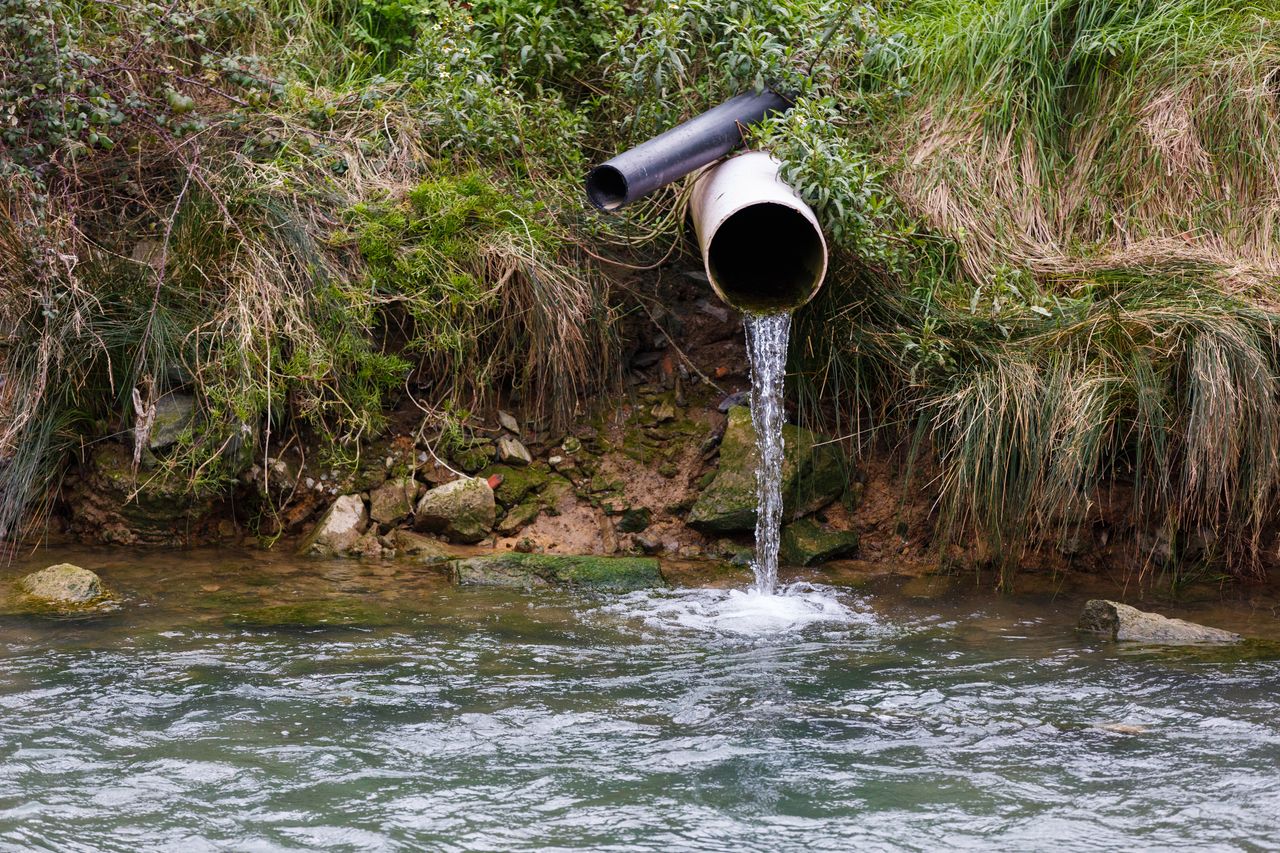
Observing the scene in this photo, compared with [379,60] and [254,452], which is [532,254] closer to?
[254,452]

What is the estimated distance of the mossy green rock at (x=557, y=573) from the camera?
5098 millimetres

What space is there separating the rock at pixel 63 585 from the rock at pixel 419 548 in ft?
3.94

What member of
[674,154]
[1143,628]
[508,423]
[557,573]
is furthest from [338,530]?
[1143,628]

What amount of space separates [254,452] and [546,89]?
2.34m

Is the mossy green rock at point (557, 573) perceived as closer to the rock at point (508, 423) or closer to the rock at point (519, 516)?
the rock at point (519, 516)

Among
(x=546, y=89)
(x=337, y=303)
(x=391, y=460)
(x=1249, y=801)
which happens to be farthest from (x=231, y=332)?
(x=1249, y=801)

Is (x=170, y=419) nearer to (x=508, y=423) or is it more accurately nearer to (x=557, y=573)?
(x=508, y=423)

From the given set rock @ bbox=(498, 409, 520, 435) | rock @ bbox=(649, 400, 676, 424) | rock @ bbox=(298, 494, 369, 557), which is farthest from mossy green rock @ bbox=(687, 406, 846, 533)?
rock @ bbox=(298, 494, 369, 557)

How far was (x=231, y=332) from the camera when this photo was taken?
17.3 ft

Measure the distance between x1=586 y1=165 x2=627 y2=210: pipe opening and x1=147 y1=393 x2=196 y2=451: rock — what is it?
1.90m

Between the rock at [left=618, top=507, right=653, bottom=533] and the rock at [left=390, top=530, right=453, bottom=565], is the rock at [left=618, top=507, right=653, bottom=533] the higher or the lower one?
the higher one

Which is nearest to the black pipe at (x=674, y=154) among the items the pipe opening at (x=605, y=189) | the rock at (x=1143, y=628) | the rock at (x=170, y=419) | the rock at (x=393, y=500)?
the pipe opening at (x=605, y=189)

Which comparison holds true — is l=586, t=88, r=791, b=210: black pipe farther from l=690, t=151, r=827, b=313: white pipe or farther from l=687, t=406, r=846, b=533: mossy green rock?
l=687, t=406, r=846, b=533: mossy green rock

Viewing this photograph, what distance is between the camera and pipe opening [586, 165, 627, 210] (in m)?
5.26
